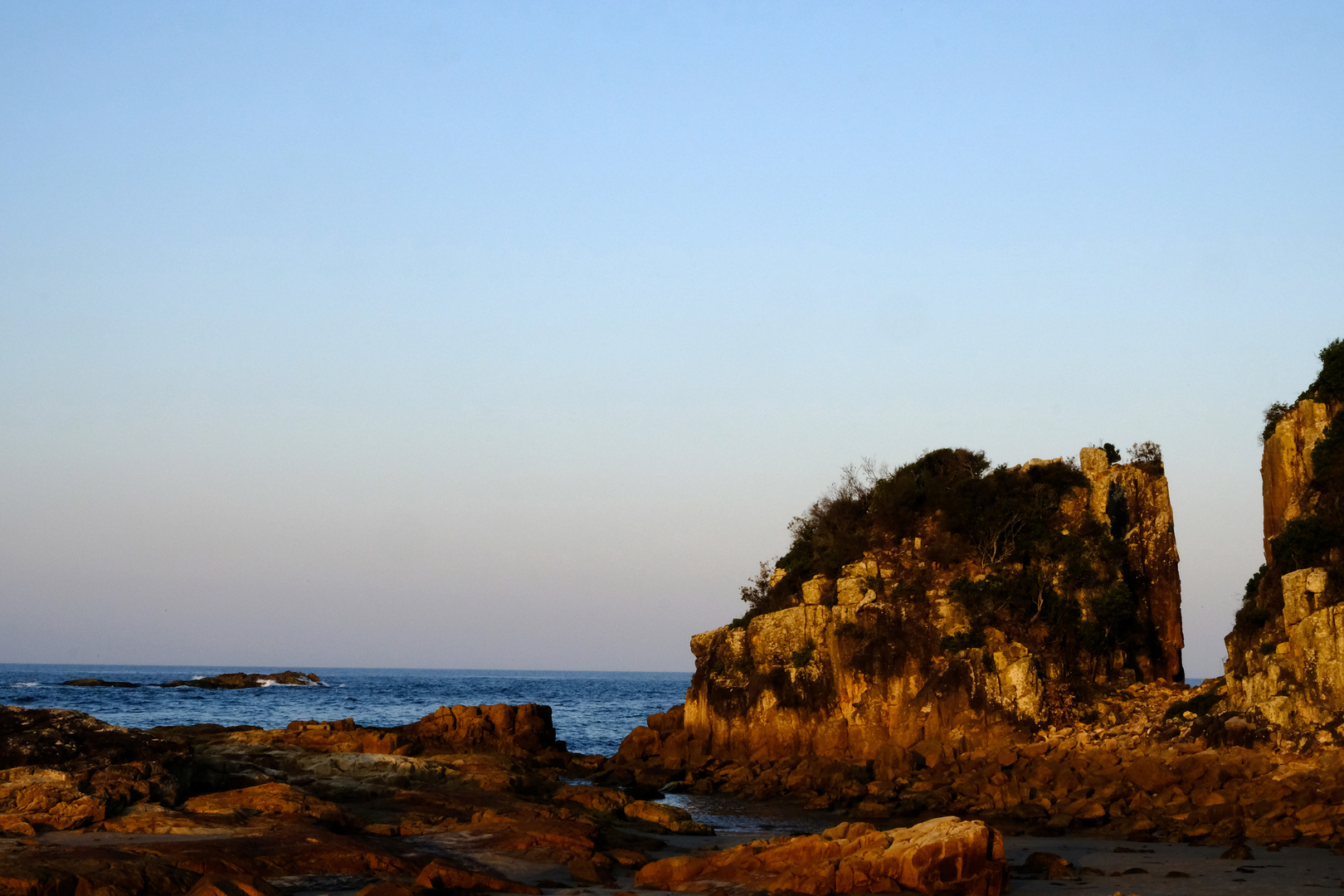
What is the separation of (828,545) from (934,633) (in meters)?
7.68

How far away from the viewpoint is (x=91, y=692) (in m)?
101

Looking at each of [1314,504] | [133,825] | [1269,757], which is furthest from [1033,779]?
[133,825]

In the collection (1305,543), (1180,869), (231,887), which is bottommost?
(1180,869)

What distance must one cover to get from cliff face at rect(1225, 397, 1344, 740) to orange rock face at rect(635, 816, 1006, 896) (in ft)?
50.9

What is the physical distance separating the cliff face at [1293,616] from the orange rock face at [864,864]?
50.9 ft

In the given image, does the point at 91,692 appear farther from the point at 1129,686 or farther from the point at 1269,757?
the point at 1269,757

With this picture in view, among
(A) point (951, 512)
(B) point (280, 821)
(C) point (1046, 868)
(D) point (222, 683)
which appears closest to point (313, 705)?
(D) point (222, 683)

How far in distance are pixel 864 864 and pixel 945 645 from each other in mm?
21401

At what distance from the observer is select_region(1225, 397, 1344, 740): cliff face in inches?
1235

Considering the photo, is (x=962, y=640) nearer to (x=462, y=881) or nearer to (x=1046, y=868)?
(x=1046, y=868)

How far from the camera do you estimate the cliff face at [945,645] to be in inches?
1560

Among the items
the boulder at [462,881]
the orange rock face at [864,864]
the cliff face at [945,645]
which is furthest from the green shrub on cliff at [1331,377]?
the boulder at [462,881]

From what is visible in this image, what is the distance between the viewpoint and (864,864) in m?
20.2

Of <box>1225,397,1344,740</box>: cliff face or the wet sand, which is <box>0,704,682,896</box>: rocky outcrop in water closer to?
the wet sand
